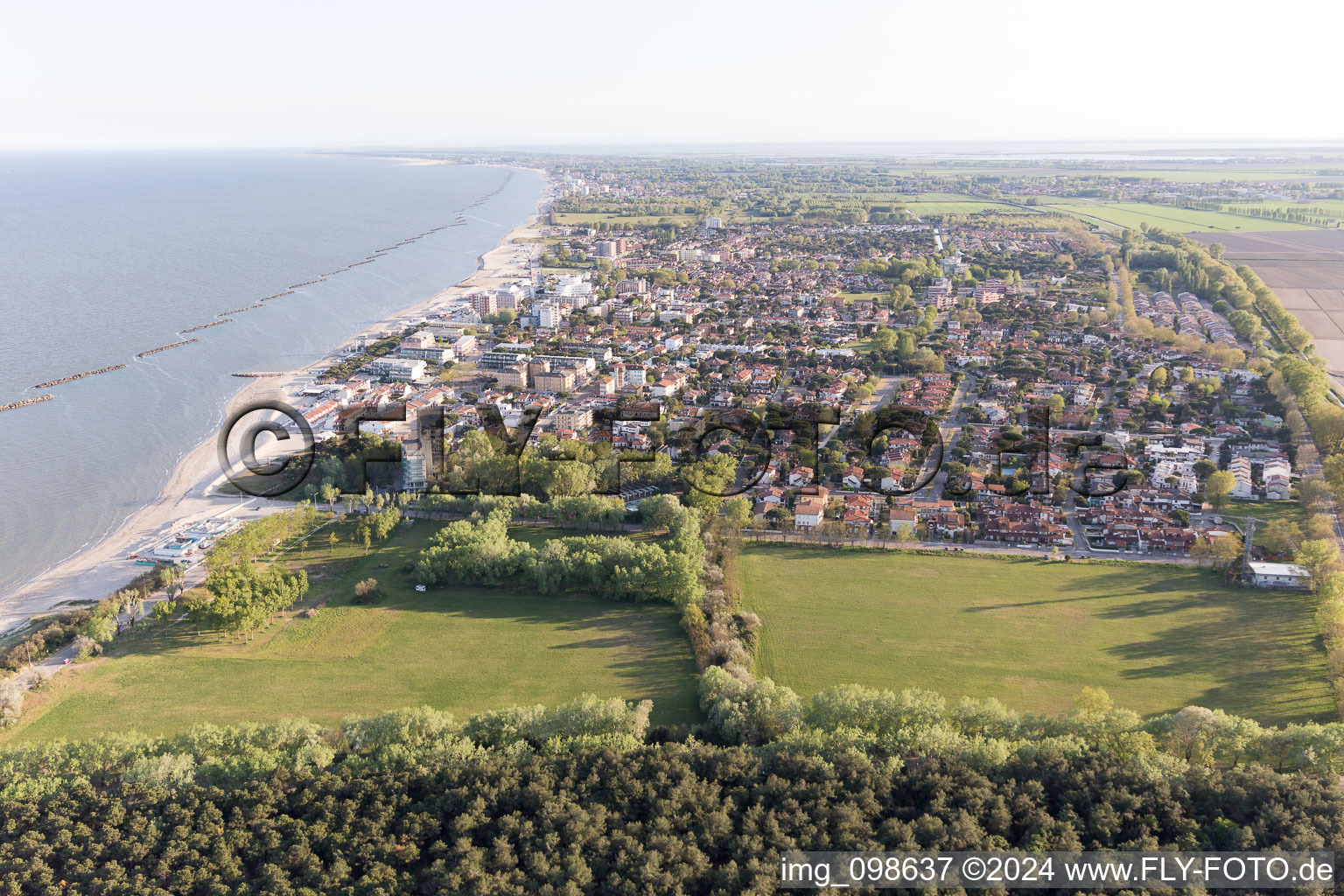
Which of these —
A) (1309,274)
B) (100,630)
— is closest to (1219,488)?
(100,630)

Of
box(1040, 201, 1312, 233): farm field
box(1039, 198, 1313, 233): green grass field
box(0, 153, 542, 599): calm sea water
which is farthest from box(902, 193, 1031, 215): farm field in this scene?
box(0, 153, 542, 599): calm sea water

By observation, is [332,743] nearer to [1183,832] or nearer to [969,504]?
[1183,832]

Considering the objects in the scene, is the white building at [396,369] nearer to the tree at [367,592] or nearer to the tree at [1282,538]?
the tree at [367,592]

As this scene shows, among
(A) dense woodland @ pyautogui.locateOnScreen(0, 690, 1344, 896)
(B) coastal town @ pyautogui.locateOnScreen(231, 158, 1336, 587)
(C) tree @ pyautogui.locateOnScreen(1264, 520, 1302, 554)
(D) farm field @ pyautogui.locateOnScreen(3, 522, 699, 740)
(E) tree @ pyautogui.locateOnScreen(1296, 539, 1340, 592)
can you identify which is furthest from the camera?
(B) coastal town @ pyautogui.locateOnScreen(231, 158, 1336, 587)

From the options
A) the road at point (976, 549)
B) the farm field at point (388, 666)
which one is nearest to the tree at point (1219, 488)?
the road at point (976, 549)

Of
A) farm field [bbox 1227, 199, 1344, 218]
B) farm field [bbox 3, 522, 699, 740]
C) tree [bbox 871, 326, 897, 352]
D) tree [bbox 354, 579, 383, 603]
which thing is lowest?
farm field [bbox 3, 522, 699, 740]

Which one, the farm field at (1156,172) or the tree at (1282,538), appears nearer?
the tree at (1282,538)

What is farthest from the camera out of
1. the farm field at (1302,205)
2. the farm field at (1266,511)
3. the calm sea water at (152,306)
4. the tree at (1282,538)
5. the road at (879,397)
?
the farm field at (1302,205)

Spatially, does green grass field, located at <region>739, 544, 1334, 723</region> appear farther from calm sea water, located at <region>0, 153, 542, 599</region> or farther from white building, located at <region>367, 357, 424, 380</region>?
white building, located at <region>367, 357, 424, 380</region>
